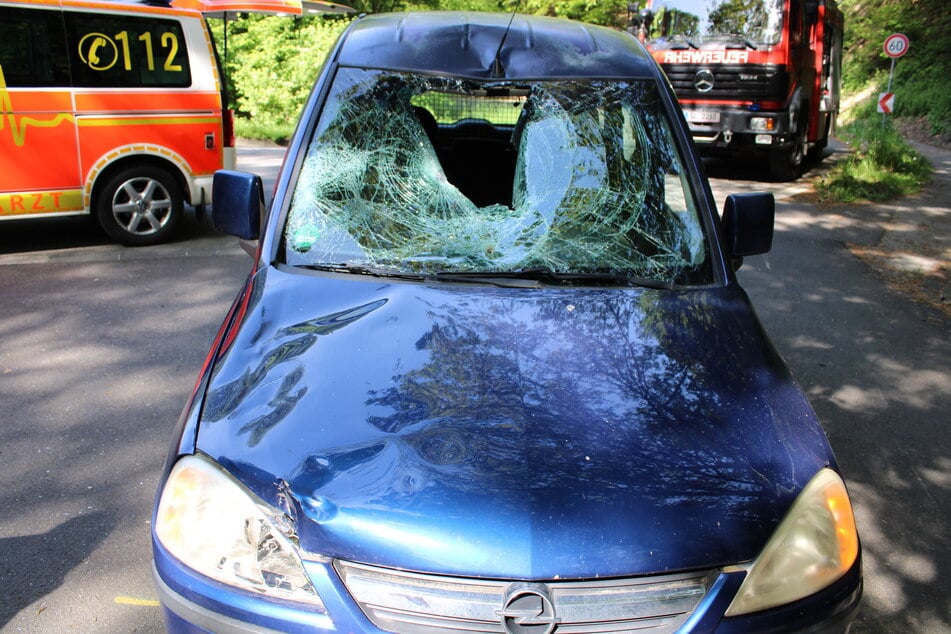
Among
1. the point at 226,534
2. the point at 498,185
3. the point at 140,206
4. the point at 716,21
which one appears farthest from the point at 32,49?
the point at 716,21

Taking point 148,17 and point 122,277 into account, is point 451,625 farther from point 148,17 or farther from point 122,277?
point 148,17

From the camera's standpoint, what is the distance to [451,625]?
1.76 meters

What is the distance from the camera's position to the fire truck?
1287 cm

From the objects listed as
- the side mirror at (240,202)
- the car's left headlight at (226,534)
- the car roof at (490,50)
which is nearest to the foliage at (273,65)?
the car roof at (490,50)

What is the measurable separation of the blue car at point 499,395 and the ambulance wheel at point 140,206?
5.23 metres

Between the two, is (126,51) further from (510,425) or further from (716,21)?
(716,21)

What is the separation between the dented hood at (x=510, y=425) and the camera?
1810 millimetres

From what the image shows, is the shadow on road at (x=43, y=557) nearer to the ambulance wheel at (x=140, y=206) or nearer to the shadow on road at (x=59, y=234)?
the ambulance wheel at (x=140, y=206)

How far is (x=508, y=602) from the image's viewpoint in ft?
5.71

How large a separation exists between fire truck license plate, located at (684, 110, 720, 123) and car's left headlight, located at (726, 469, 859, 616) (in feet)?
39.9

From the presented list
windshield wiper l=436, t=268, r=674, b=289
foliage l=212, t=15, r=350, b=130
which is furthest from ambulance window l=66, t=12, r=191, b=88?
foliage l=212, t=15, r=350, b=130

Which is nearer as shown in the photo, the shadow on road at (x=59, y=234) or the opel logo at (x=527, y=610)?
the opel logo at (x=527, y=610)

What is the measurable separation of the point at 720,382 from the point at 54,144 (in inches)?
269

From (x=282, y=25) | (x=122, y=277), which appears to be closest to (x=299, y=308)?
(x=122, y=277)
